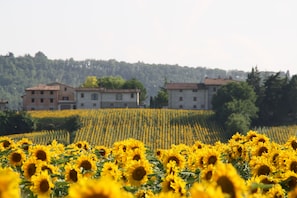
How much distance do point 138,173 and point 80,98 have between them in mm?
72434

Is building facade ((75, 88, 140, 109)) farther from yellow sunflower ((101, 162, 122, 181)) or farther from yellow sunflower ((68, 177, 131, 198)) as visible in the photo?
yellow sunflower ((68, 177, 131, 198))

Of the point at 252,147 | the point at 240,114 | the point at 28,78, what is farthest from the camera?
the point at 28,78

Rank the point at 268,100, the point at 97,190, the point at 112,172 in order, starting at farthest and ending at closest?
the point at 268,100 → the point at 112,172 → the point at 97,190

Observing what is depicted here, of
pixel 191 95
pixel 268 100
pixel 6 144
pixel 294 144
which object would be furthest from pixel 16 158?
pixel 191 95

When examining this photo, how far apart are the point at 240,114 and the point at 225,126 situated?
2475 mm

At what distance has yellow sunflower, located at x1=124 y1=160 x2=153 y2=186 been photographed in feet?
14.4

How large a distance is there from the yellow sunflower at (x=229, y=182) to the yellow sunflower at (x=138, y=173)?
1820 millimetres

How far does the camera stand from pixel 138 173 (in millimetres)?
4457

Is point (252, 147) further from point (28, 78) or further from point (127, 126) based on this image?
point (28, 78)

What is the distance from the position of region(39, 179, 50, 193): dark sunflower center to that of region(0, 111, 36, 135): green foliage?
50526 mm

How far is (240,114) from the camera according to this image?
51156mm

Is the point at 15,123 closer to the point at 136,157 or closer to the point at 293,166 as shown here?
the point at 136,157

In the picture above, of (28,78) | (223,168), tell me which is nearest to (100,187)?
(223,168)

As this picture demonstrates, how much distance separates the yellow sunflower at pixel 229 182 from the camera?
2447 millimetres
